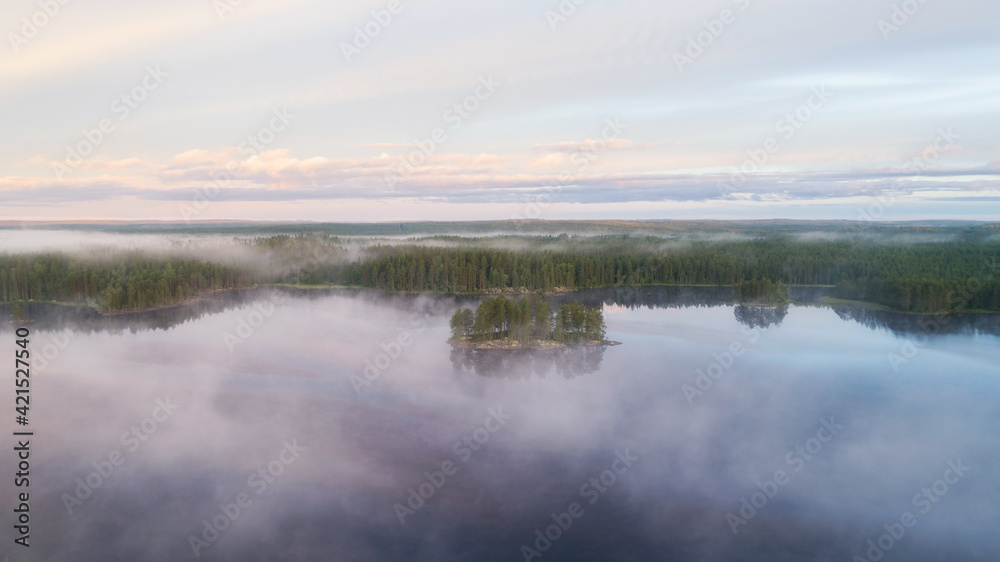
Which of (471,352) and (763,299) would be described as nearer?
(471,352)

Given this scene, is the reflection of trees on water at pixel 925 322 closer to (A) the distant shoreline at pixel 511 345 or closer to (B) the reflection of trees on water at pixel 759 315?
(B) the reflection of trees on water at pixel 759 315

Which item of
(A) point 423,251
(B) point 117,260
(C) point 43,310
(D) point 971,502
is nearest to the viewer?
(D) point 971,502

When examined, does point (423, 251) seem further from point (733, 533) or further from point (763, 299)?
point (733, 533)

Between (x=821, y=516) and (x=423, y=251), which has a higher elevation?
(x=423, y=251)

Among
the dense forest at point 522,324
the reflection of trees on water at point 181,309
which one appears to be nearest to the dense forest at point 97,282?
the reflection of trees on water at point 181,309

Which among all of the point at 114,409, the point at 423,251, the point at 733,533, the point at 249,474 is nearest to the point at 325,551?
the point at 249,474

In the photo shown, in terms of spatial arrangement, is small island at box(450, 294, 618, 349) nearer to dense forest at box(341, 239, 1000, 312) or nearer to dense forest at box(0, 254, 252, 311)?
dense forest at box(341, 239, 1000, 312)
